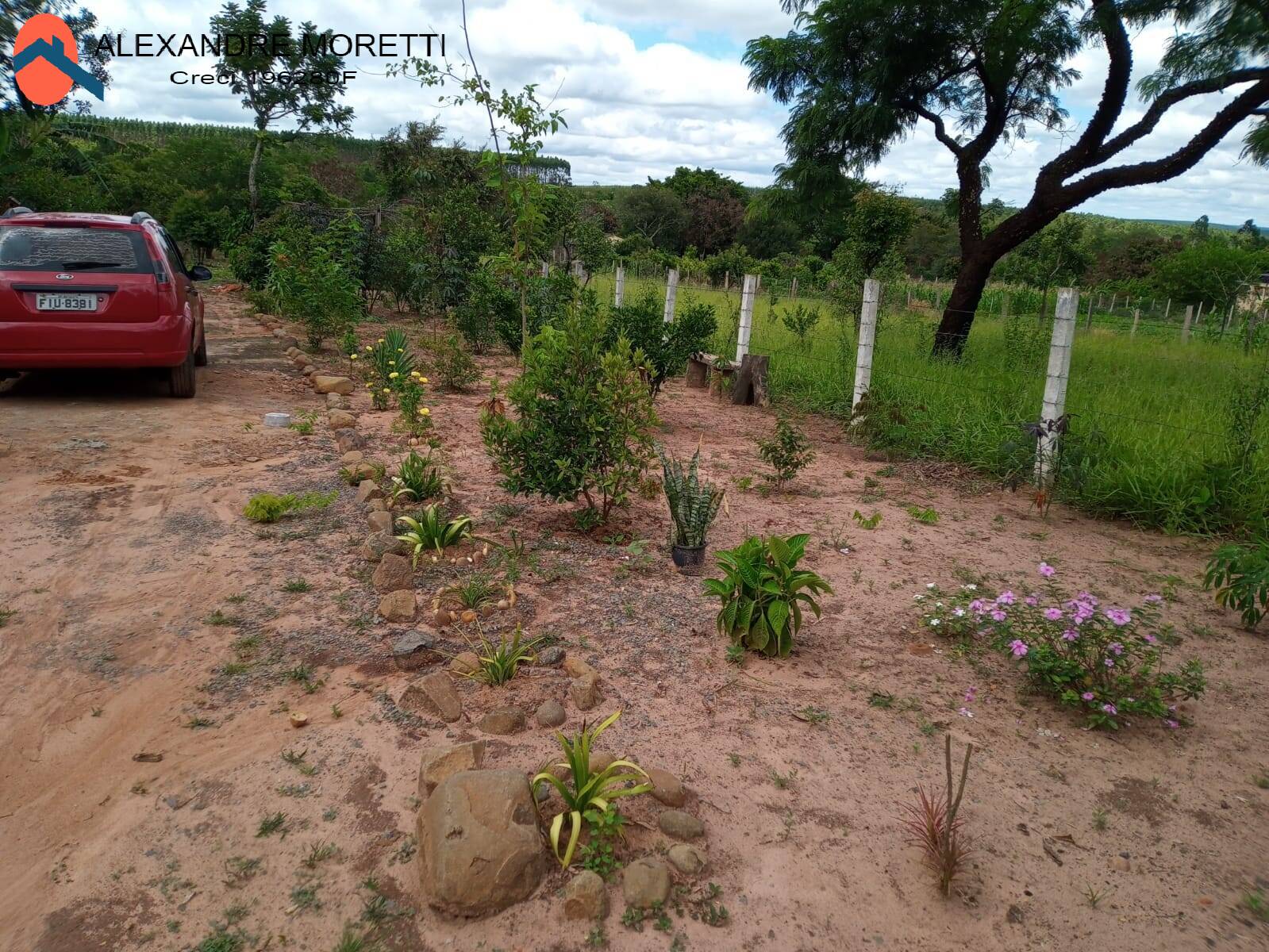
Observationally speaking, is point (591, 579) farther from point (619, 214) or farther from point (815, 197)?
point (619, 214)

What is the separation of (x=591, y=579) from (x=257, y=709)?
1649mm

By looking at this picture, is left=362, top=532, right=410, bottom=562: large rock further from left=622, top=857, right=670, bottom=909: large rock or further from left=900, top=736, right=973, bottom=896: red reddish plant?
left=900, top=736, right=973, bottom=896: red reddish plant

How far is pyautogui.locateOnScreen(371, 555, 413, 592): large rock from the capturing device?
391cm

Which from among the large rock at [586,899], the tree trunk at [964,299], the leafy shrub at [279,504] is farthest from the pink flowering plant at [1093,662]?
the tree trunk at [964,299]

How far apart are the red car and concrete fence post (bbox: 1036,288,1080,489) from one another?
666 cm

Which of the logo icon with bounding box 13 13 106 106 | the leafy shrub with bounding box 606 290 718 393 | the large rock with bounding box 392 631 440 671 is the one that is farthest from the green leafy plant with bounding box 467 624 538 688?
the leafy shrub with bounding box 606 290 718 393

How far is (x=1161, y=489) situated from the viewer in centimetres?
546

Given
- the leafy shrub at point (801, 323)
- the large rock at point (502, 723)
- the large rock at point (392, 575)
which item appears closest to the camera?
the large rock at point (502, 723)

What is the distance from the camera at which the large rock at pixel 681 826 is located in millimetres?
2404

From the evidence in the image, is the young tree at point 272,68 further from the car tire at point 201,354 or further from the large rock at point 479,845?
the large rock at point 479,845

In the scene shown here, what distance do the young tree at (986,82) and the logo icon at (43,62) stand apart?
25.8 ft

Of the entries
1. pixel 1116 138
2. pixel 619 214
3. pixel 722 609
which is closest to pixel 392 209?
pixel 1116 138

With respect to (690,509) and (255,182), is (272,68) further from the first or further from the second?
(690,509)

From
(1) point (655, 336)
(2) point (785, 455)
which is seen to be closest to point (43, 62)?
(2) point (785, 455)
